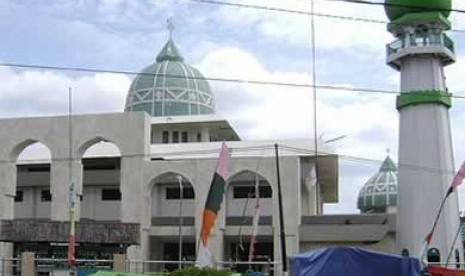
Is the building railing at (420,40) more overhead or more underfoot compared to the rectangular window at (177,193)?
more overhead

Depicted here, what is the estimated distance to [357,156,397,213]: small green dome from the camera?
7556 centimetres

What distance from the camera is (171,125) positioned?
57375mm

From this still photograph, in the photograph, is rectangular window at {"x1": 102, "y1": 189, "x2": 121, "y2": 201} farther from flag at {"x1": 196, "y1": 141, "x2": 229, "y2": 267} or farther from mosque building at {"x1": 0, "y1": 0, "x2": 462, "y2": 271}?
flag at {"x1": 196, "y1": 141, "x2": 229, "y2": 267}

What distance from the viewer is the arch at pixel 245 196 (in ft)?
157

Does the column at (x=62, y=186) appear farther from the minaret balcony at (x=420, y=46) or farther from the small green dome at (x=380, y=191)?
the small green dome at (x=380, y=191)

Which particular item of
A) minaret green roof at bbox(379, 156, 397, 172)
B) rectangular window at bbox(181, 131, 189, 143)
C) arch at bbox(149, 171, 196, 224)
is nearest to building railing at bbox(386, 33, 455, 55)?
arch at bbox(149, 171, 196, 224)

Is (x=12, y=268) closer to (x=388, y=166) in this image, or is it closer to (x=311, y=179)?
(x=311, y=179)

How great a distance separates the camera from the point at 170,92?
195 ft

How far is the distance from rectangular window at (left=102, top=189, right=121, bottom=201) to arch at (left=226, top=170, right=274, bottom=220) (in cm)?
744

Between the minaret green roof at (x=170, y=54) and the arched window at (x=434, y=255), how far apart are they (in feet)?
105

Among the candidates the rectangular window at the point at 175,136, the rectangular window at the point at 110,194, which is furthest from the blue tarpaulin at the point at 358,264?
the rectangular window at the point at 175,136

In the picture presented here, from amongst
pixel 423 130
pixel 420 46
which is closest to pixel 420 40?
pixel 420 46

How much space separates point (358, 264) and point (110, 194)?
1448 inches

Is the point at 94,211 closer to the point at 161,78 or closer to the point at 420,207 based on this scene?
the point at 161,78
